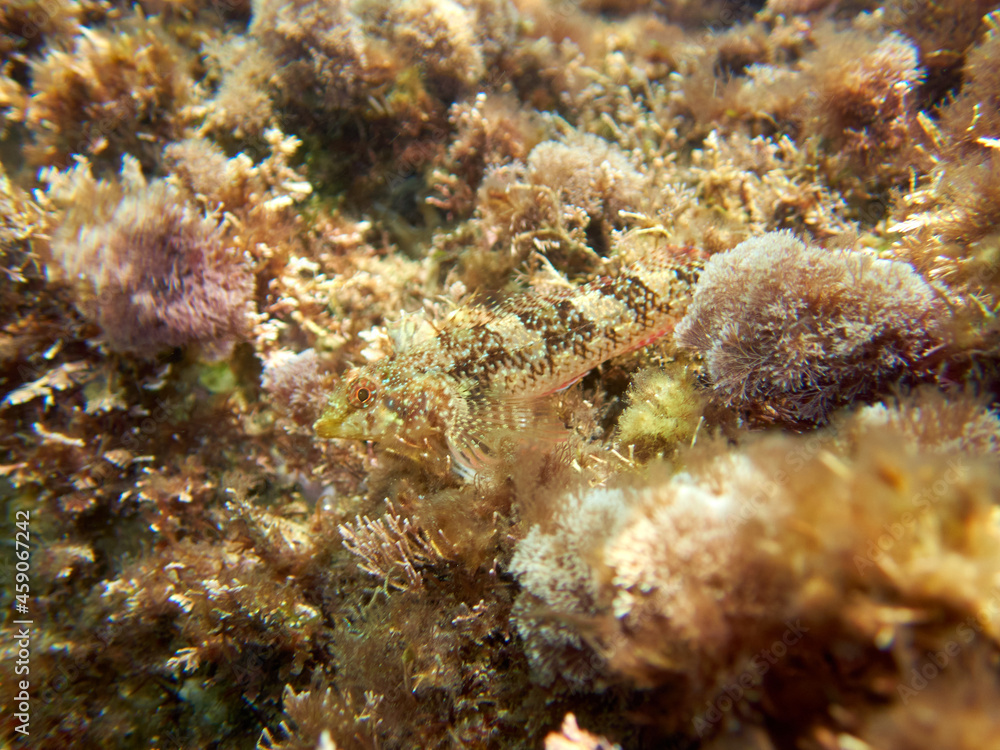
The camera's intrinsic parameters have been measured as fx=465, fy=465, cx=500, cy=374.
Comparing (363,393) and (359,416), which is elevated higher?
(363,393)

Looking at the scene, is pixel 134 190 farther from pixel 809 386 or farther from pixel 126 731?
pixel 809 386

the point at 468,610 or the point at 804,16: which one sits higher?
the point at 804,16

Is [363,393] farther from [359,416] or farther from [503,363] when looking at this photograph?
[503,363]

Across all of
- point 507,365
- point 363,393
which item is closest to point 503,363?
point 507,365

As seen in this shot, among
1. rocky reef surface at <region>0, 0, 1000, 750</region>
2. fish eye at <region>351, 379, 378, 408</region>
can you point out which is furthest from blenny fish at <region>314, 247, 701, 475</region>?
rocky reef surface at <region>0, 0, 1000, 750</region>

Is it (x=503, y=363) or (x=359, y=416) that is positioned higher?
(x=503, y=363)

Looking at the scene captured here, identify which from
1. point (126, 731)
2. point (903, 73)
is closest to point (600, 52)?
point (903, 73)
